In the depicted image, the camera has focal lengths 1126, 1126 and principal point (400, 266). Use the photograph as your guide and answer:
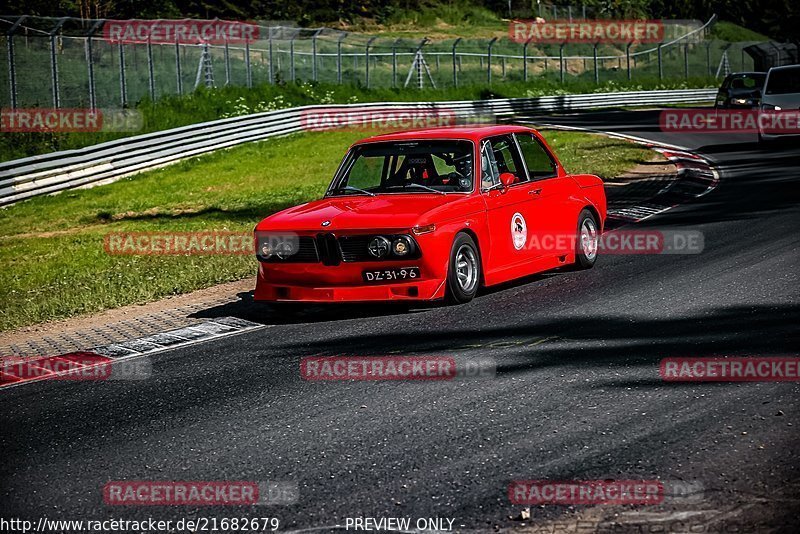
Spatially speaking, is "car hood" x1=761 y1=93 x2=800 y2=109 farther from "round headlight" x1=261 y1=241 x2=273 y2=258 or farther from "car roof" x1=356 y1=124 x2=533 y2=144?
"round headlight" x1=261 y1=241 x2=273 y2=258

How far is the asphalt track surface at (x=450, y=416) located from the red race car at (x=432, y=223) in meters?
0.32

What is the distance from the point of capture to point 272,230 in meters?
9.90

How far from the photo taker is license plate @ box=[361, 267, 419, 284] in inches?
373

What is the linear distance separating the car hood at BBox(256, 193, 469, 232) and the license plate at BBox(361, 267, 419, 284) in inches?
14.6

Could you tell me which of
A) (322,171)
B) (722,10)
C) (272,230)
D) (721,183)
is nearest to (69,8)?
(322,171)

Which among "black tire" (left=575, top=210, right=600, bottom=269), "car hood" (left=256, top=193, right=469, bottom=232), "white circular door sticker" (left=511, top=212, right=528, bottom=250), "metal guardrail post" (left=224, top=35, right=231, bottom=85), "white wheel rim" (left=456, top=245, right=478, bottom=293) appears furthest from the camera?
"metal guardrail post" (left=224, top=35, right=231, bottom=85)

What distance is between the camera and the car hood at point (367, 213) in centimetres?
954

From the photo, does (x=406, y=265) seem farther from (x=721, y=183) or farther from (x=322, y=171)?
(x=322, y=171)

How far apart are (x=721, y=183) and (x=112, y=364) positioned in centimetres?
1362

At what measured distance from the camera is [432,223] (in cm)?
948

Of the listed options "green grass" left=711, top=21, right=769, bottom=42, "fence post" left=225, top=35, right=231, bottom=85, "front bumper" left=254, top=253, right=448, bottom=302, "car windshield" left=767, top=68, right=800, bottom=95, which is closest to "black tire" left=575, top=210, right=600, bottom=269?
"front bumper" left=254, top=253, right=448, bottom=302

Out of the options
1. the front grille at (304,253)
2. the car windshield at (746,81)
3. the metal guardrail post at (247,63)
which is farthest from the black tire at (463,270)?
the metal guardrail post at (247,63)

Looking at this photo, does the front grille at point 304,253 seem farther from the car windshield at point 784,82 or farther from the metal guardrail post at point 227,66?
the metal guardrail post at point 227,66

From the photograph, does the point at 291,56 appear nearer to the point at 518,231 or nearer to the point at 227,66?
the point at 227,66
